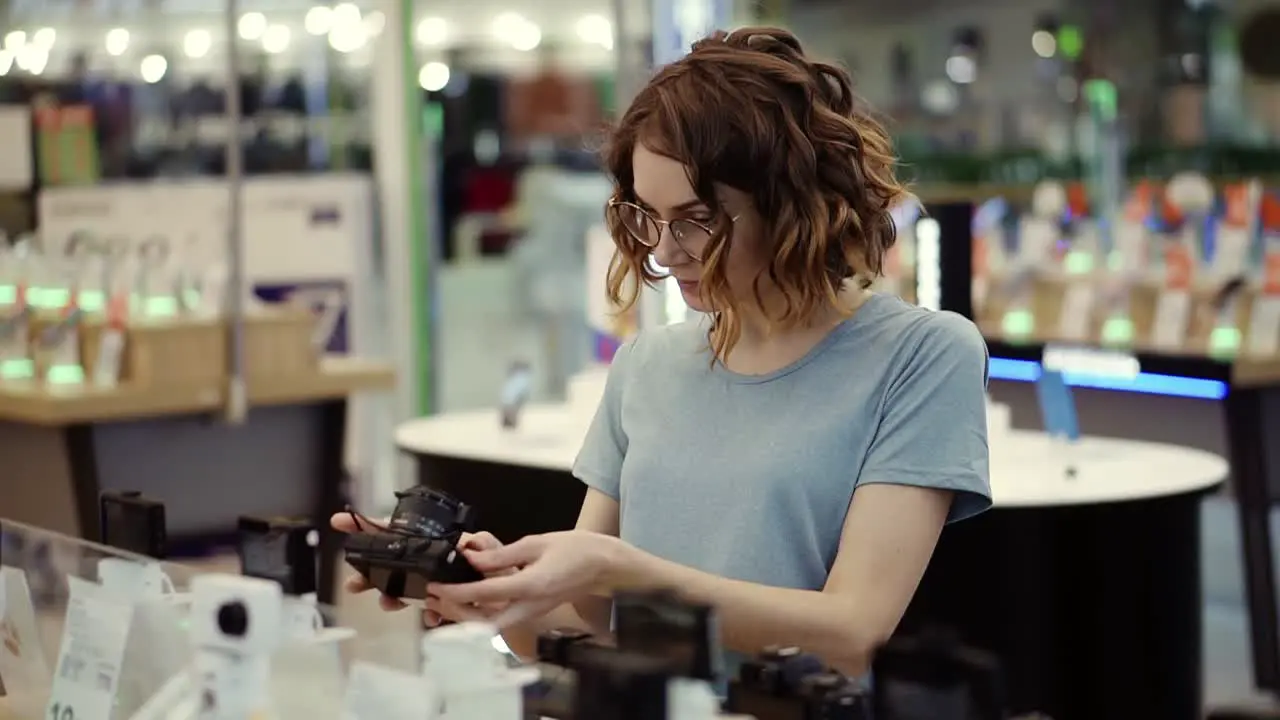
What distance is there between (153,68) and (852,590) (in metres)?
7.08

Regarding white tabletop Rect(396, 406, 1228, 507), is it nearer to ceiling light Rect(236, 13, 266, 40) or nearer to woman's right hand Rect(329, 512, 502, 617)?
woman's right hand Rect(329, 512, 502, 617)

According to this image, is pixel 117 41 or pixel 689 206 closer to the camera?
pixel 689 206

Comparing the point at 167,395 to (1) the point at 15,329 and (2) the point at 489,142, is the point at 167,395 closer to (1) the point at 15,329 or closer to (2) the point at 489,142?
(1) the point at 15,329

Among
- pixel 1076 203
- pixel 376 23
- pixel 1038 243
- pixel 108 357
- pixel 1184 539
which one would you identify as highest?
pixel 376 23

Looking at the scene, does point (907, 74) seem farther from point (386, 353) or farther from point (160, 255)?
point (160, 255)

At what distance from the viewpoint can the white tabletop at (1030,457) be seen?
4395 mm

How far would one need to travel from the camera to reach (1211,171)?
8680 mm

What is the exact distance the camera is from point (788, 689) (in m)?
1.51

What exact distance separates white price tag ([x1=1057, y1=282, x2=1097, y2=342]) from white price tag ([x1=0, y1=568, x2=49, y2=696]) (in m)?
5.44

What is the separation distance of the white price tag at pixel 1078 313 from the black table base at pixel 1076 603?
2.81 metres

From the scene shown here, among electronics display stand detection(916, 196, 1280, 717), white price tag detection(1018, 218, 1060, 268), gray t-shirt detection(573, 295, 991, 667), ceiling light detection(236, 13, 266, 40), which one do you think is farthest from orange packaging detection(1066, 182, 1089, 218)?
gray t-shirt detection(573, 295, 991, 667)

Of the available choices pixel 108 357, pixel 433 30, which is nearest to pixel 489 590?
pixel 108 357

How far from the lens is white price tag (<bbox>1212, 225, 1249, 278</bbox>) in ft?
22.1

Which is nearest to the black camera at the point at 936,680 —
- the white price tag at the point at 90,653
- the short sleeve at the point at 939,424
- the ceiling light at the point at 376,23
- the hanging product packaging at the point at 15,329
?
the short sleeve at the point at 939,424
